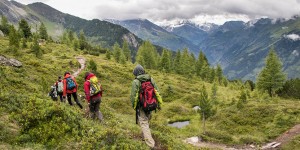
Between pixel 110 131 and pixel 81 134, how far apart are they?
50.7 inches

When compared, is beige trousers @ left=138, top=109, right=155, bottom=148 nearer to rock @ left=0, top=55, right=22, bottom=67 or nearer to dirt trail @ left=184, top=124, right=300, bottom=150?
dirt trail @ left=184, top=124, right=300, bottom=150

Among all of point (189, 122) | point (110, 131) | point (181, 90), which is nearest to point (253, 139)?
point (189, 122)

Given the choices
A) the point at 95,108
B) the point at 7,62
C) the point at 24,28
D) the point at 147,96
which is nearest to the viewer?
the point at 147,96

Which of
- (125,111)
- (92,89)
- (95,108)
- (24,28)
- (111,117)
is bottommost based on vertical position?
(125,111)

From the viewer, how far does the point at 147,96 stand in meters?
12.2

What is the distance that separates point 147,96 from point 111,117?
836 centimetres

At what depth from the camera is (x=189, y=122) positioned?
49250 mm

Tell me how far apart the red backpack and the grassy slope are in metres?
1.88

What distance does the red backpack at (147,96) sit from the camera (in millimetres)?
12207

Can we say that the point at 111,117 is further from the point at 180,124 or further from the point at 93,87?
the point at 180,124

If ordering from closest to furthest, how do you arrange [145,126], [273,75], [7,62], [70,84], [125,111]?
[145,126] < [70,84] < [7,62] < [125,111] < [273,75]

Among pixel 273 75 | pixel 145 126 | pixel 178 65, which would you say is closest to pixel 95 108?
pixel 145 126

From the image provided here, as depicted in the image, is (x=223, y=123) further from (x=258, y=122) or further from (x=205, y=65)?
(x=205, y=65)

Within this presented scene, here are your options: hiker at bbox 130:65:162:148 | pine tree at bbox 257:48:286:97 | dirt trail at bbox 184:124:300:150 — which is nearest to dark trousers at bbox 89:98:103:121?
hiker at bbox 130:65:162:148
